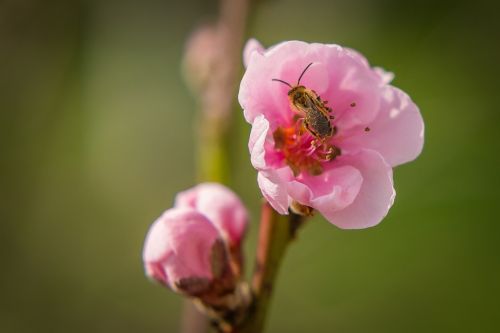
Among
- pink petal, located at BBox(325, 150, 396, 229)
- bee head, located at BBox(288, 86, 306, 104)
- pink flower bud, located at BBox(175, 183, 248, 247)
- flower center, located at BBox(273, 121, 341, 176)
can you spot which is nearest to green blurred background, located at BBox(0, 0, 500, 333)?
pink flower bud, located at BBox(175, 183, 248, 247)

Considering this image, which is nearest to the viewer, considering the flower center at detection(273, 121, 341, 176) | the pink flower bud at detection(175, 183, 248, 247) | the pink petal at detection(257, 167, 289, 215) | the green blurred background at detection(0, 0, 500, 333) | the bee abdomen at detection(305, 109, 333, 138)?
the pink petal at detection(257, 167, 289, 215)

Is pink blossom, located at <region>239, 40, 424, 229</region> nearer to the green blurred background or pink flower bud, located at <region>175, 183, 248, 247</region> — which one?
pink flower bud, located at <region>175, 183, 248, 247</region>

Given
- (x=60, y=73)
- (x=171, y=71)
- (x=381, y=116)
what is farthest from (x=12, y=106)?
(x=381, y=116)

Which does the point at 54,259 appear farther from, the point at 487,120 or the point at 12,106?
the point at 487,120

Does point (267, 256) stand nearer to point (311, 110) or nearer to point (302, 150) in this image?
point (302, 150)

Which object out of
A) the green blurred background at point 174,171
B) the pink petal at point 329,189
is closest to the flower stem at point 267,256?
the pink petal at point 329,189

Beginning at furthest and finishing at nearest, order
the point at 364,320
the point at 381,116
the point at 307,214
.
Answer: the point at 364,320, the point at 381,116, the point at 307,214
